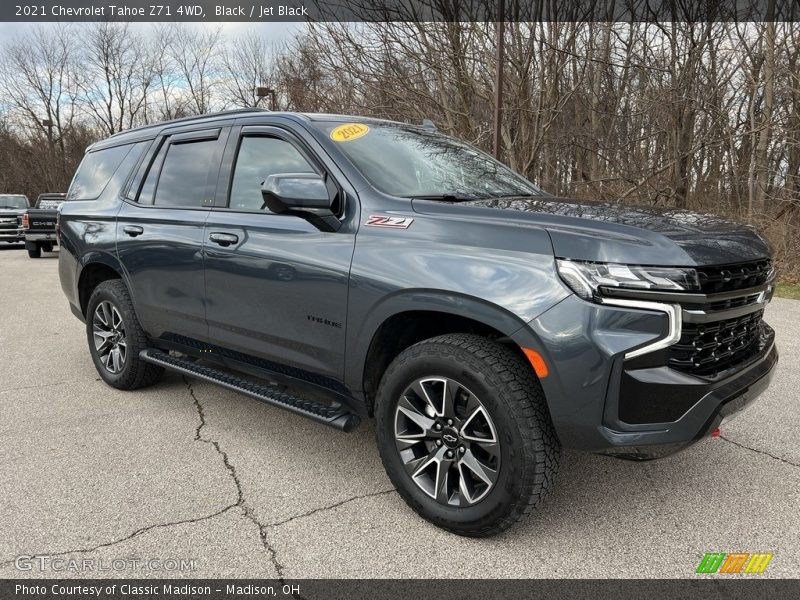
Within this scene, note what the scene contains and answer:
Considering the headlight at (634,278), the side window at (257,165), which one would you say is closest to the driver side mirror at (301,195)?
the side window at (257,165)

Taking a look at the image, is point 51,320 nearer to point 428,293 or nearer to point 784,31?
point 428,293

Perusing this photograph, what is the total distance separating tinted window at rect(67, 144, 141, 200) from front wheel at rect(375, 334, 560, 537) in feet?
10.7

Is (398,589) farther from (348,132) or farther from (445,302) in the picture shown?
(348,132)

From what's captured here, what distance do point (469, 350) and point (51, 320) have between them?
270 inches

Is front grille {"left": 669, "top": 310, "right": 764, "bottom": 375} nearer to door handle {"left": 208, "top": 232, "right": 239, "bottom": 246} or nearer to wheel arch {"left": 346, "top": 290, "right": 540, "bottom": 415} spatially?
wheel arch {"left": 346, "top": 290, "right": 540, "bottom": 415}

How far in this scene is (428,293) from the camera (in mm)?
2561

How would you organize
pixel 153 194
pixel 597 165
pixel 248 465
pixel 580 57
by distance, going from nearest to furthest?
1. pixel 248 465
2. pixel 153 194
3. pixel 580 57
4. pixel 597 165

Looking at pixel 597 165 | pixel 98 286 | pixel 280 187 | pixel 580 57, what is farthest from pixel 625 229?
pixel 597 165

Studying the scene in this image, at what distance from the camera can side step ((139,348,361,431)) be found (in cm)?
293

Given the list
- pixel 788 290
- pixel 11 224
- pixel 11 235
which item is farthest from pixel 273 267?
pixel 11 235

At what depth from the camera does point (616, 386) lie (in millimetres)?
2152

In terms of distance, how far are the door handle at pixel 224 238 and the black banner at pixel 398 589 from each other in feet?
5.87

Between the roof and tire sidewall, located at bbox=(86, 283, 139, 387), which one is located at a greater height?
the roof

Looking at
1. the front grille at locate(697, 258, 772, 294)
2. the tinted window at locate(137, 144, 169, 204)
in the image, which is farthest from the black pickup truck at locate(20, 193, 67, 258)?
the front grille at locate(697, 258, 772, 294)
